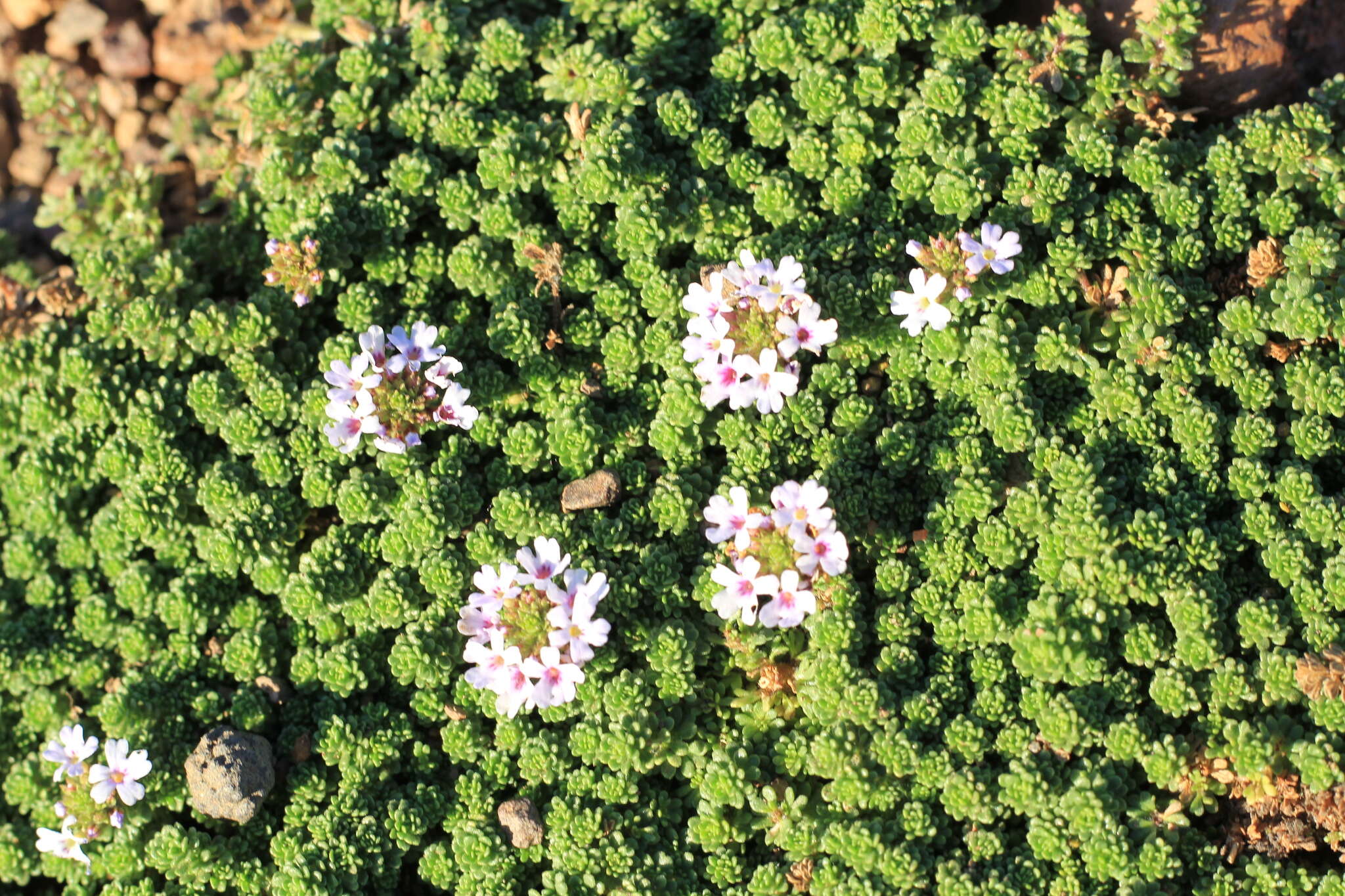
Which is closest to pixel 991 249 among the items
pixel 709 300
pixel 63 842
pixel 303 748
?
pixel 709 300

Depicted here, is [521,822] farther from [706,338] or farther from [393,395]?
[706,338]

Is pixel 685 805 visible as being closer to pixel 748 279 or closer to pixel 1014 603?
pixel 1014 603

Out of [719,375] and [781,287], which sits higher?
[781,287]

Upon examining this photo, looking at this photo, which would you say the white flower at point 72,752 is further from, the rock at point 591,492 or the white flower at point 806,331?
the white flower at point 806,331

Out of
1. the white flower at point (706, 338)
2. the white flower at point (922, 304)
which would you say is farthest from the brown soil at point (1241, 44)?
the white flower at point (706, 338)

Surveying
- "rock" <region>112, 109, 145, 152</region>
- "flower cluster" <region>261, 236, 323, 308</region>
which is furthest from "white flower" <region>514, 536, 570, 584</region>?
"rock" <region>112, 109, 145, 152</region>

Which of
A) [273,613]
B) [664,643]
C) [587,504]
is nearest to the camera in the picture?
[664,643]

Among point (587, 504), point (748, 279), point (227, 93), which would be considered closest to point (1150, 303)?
point (748, 279)
